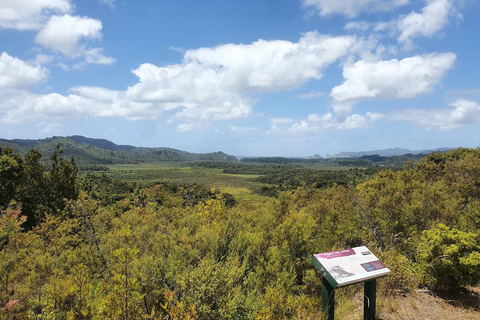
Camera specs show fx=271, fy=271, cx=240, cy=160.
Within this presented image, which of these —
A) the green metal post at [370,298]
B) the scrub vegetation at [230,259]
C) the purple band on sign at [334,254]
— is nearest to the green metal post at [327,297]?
the purple band on sign at [334,254]

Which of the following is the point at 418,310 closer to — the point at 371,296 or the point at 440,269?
the point at 440,269

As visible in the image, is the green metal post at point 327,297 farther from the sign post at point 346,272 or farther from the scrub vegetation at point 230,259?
the scrub vegetation at point 230,259

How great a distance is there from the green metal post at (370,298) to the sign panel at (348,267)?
0.45 metres

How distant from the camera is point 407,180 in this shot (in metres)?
17.1

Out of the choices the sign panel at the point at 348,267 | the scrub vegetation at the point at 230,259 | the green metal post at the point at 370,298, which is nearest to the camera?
the sign panel at the point at 348,267

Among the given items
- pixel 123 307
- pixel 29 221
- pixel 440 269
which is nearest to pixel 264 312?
pixel 123 307

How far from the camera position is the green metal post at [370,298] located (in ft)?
17.6

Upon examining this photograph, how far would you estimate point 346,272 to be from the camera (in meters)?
4.83

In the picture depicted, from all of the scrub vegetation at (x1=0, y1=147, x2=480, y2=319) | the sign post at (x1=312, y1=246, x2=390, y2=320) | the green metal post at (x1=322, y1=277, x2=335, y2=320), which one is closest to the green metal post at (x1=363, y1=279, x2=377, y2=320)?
the sign post at (x1=312, y1=246, x2=390, y2=320)

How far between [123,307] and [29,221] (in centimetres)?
2149

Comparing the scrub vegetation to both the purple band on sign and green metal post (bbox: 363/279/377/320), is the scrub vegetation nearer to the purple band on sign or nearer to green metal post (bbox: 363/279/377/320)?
green metal post (bbox: 363/279/377/320)

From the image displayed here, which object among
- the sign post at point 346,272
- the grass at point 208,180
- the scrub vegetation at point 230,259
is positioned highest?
the sign post at point 346,272

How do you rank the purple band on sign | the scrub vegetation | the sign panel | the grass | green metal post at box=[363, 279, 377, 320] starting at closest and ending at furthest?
the sign panel < the scrub vegetation < the purple band on sign < green metal post at box=[363, 279, 377, 320] < the grass

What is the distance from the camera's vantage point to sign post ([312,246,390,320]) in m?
4.73
